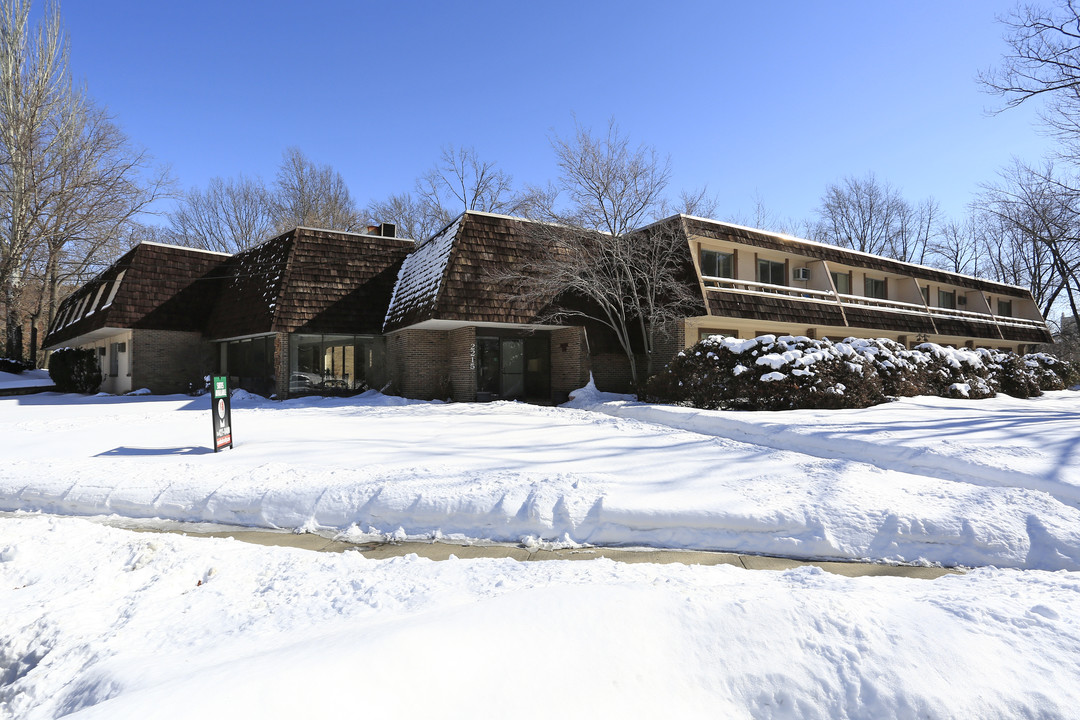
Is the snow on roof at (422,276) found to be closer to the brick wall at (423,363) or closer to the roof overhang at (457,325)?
the roof overhang at (457,325)

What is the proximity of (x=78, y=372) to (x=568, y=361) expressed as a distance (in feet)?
68.3

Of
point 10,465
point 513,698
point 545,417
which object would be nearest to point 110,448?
point 10,465

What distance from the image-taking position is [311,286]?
18.3 m

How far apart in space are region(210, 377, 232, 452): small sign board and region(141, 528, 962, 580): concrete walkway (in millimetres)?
3743

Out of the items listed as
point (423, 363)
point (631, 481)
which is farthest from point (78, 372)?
point (631, 481)

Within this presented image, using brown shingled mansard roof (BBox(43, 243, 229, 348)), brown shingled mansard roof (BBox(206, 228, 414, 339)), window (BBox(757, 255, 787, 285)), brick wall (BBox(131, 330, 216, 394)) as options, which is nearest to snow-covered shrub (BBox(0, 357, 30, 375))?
brown shingled mansard roof (BBox(43, 243, 229, 348))

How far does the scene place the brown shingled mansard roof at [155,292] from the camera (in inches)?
779

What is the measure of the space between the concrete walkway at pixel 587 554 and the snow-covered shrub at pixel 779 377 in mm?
7997

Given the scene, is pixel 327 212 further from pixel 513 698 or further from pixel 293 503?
pixel 513 698

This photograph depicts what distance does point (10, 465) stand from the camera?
7.59 m

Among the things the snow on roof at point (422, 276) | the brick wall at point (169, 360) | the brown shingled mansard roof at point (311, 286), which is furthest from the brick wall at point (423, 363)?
the brick wall at point (169, 360)

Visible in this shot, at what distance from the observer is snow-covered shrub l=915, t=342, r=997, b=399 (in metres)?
14.2

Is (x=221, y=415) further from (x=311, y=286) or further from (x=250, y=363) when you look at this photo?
(x=250, y=363)

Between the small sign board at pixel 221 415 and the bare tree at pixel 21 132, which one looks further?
the bare tree at pixel 21 132
